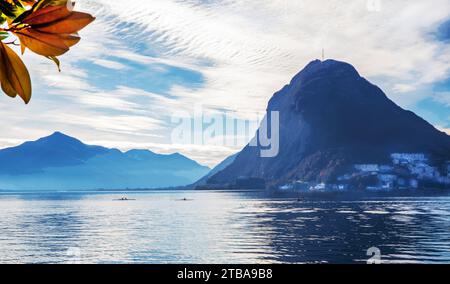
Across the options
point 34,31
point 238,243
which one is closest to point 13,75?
point 34,31

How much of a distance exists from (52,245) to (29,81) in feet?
209

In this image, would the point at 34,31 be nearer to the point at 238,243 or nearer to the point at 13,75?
the point at 13,75

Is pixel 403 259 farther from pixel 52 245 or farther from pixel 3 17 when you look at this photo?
pixel 3 17

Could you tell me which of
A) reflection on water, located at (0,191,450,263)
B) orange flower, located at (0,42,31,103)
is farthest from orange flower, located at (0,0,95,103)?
reflection on water, located at (0,191,450,263)

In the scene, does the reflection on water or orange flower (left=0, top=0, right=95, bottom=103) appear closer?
orange flower (left=0, top=0, right=95, bottom=103)

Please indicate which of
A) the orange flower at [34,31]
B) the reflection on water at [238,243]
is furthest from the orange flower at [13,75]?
the reflection on water at [238,243]

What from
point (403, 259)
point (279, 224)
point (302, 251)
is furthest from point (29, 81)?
point (279, 224)

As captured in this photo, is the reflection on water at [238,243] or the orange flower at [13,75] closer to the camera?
the orange flower at [13,75]

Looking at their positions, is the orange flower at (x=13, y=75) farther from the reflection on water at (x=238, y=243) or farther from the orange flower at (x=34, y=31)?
the reflection on water at (x=238, y=243)

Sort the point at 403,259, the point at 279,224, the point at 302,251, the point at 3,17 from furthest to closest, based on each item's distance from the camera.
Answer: the point at 279,224
the point at 302,251
the point at 403,259
the point at 3,17

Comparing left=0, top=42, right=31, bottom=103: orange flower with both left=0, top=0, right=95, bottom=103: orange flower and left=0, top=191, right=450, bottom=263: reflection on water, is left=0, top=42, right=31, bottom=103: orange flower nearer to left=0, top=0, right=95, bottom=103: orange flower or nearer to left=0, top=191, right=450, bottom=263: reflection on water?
left=0, top=0, right=95, bottom=103: orange flower

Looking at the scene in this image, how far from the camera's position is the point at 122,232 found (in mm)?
76125

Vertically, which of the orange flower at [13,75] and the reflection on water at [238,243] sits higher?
the orange flower at [13,75]
